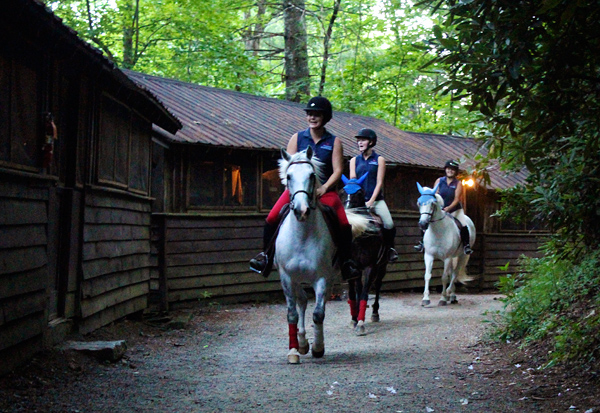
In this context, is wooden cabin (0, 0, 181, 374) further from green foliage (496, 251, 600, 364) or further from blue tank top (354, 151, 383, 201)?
green foliage (496, 251, 600, 364)

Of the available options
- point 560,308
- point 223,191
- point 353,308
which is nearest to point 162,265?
point 223,191

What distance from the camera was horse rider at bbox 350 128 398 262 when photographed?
10.8m

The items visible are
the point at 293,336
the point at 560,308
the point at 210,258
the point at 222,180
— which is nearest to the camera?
the point at 293,336

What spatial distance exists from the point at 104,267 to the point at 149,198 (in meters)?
3.19

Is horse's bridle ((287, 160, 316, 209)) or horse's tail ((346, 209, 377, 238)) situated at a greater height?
horse's bridle ((287, 160, 316, 209))

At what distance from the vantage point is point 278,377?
6.83m

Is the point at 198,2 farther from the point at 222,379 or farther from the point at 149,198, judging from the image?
the point at 222,379

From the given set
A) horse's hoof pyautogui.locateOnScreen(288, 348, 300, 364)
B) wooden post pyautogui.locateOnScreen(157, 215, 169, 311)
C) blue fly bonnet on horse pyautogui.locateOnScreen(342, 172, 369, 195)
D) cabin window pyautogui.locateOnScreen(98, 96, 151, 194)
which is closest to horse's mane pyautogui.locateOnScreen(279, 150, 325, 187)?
horse's hoof pyautogui.locateOnScreen(288, 348, 300, 364)

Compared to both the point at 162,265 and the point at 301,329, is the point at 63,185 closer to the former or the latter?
the point at 301,329

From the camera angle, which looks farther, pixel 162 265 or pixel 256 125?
pixel 256 125

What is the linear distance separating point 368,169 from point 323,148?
2.87 metres

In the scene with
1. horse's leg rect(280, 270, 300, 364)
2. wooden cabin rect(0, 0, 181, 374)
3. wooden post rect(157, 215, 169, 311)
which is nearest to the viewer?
wooden cabin rect(0, 0, 181, 374)

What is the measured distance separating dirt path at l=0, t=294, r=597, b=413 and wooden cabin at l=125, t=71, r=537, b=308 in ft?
12.9

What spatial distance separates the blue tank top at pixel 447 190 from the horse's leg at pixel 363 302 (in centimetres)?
549
